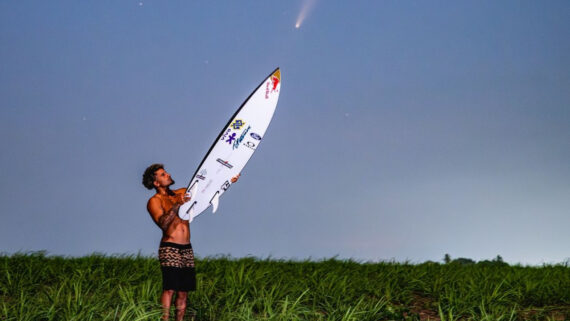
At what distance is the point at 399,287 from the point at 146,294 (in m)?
4.67

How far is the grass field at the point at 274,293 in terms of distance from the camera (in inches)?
299

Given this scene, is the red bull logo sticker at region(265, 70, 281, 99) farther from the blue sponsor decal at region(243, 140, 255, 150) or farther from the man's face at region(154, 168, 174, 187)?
the man's face at region(154, 168, 174, 187)

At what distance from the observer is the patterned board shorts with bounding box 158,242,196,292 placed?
6848mm

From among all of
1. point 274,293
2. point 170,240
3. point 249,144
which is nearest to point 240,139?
point 249,144

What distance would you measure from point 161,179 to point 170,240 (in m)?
0.77

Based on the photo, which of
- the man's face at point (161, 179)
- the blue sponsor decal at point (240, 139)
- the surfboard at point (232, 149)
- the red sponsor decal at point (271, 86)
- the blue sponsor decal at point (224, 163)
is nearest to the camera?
the man's face at point (161, 179)

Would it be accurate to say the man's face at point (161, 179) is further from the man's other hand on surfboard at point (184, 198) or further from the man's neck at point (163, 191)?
the man's other hand on surfboard at point (184, 198)

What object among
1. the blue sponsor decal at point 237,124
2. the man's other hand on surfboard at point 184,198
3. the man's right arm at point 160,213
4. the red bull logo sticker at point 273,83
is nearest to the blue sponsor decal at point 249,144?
the blue sponsor decal at point 237,124

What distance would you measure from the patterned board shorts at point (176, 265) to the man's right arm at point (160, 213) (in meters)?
0.25

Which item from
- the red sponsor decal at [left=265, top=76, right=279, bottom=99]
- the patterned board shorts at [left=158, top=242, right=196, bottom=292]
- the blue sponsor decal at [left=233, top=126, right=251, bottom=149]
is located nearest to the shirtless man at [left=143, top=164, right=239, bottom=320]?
the patterned board shorts at [left=158, top=242, right=196, bottom=292]

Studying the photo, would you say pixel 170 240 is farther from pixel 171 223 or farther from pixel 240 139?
pixel 240 139

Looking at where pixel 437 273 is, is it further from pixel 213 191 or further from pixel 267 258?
pixel 213 191

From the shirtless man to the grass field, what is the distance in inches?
16.3

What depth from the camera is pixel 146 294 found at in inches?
324
